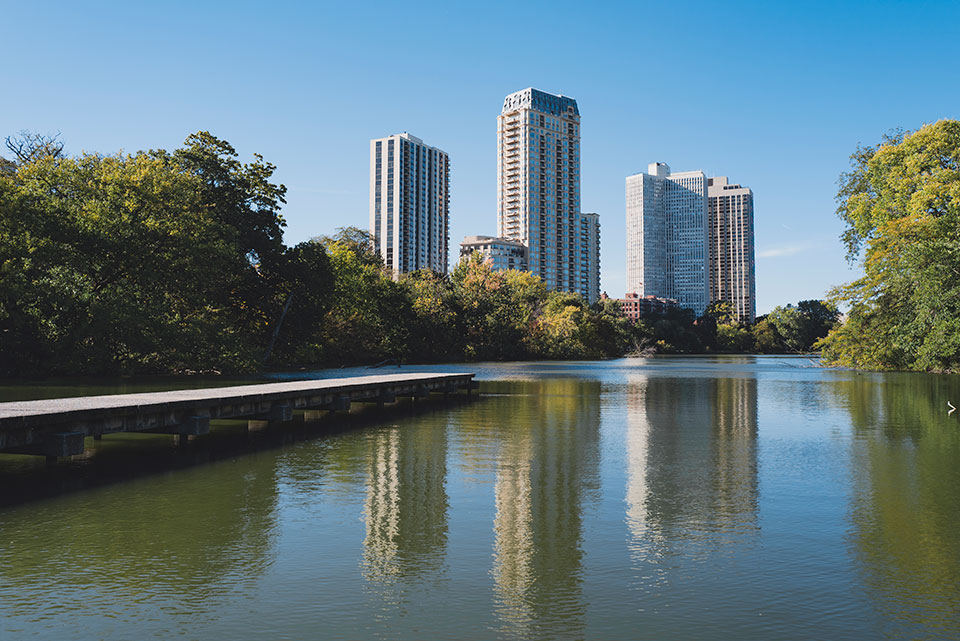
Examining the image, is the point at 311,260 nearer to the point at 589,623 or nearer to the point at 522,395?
the point at 522,395

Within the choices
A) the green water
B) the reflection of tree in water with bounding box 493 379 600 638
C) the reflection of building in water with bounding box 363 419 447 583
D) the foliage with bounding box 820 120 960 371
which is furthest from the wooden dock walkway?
the foliage with bounding box 820 120 960 371

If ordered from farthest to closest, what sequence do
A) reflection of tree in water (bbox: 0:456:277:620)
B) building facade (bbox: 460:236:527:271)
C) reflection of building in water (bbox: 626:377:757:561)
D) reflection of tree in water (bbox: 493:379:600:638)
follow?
1. building facade (bbox: 460:236:527:271)
2. reflection of building in water (bbox: 626:377:757:561)
3. reflection of tree in water (bbox: 0:456:277:620)
4. reflection of tree in water (bbox: 493:379:600:638)

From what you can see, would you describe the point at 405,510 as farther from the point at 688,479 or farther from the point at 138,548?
the point at 688,479

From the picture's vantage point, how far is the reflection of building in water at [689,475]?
31.4 ft

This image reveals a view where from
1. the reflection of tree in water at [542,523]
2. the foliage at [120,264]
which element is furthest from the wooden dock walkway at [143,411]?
the foliage at [120,264]

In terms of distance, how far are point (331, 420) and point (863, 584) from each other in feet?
60.7

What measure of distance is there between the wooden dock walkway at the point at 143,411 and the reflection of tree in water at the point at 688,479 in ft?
32.1

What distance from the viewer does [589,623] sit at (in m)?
6.45

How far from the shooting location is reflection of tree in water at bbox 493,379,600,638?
670cm

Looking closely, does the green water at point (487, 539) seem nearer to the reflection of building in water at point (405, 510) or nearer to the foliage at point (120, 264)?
the reflection of building in water at point (405, 510)

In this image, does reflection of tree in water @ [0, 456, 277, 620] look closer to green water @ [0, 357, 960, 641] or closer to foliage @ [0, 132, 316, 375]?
green water @ [0, 357, 960, 641]

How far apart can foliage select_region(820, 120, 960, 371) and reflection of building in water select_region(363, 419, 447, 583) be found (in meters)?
40.3

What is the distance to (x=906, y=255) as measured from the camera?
156 ft

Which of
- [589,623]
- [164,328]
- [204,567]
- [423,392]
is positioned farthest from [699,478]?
[164,328]
